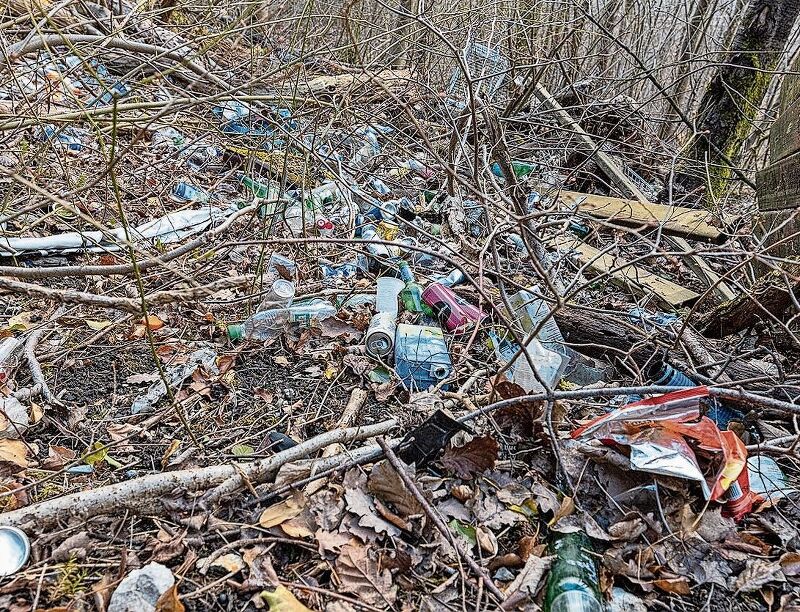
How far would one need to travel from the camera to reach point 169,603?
1.42m

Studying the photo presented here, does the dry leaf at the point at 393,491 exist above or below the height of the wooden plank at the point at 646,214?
below

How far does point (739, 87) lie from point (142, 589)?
17.5 feet

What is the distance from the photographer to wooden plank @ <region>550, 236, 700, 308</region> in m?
3.32

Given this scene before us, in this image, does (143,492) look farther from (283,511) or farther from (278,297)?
(278,297)

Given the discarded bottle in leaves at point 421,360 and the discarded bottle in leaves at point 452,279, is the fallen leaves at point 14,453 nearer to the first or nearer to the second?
the discarded bottle in leaves at point 421,360

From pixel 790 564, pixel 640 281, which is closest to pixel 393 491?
pixel 790 564

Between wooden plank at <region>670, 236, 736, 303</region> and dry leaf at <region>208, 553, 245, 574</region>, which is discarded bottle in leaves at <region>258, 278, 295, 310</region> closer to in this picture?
dry leaf at <region>208, 553, 245, 574</region>

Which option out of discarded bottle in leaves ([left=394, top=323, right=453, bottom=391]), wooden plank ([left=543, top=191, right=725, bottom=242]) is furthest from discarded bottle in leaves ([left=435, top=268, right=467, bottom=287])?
wooden plank ([left=543, top=191, right=725, bottom=242])

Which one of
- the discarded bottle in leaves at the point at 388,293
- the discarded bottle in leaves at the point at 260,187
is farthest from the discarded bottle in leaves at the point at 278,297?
the discarded bottle in leaves at the point at 260,187

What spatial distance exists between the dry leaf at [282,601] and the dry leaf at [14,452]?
970 mm

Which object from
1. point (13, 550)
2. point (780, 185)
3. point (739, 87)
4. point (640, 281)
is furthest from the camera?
point (739, 87)

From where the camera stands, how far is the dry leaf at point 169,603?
55.9 inches

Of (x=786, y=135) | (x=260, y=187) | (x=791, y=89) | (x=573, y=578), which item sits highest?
(x=791, y=89)

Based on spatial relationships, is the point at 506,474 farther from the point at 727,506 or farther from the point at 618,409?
the point at 727,506
